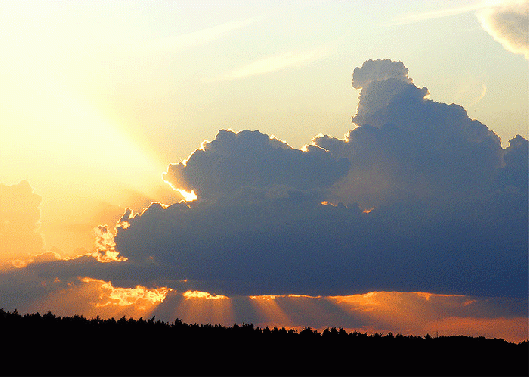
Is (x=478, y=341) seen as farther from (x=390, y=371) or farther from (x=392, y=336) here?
(x=390, y=371)

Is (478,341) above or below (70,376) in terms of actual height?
above

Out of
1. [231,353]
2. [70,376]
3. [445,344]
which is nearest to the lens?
[70,376]

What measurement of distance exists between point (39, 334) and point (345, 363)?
30.3 m

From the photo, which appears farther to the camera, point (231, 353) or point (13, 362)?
point (231, 353)

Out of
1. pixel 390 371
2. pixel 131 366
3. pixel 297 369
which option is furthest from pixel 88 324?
pixel 390 371

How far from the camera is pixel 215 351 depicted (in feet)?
230

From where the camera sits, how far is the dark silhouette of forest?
6450 centimetres

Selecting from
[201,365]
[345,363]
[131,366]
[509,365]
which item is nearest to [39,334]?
[131,366]

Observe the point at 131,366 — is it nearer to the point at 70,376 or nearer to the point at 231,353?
the point at 70,376

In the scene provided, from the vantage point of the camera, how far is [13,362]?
6288 cm

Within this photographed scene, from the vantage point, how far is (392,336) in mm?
86750

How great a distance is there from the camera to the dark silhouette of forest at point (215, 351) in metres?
64.5

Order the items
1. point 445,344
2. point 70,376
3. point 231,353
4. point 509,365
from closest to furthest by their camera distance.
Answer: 1. point 70,376
2. point 231,353
3. point 509,365
4. point 445,344

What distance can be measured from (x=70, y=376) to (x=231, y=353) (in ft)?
52.9
